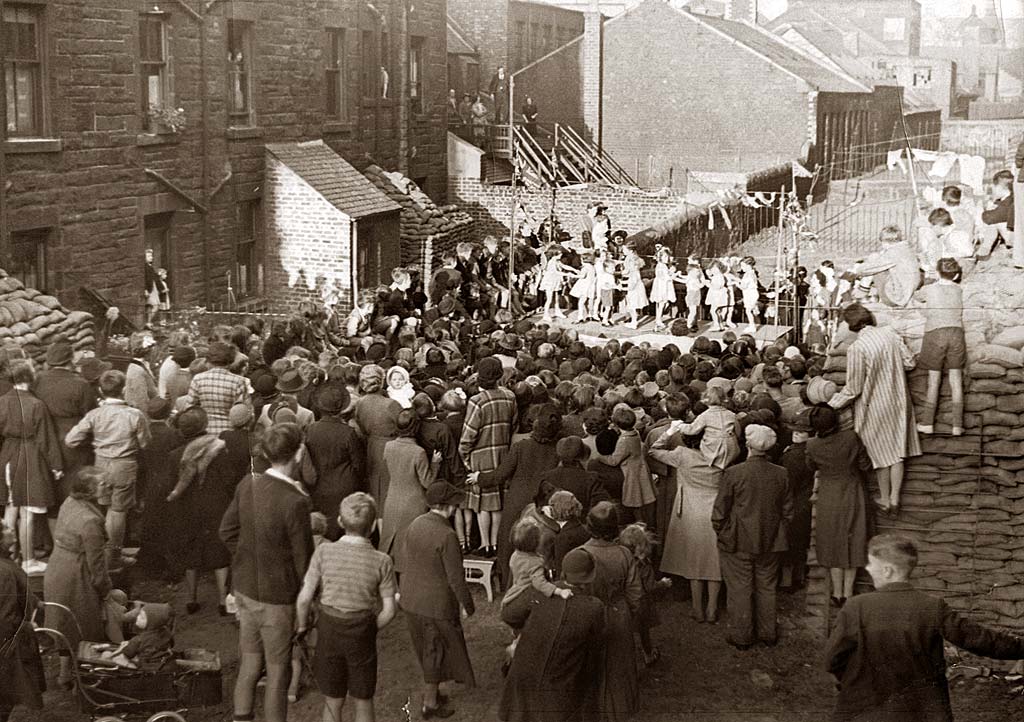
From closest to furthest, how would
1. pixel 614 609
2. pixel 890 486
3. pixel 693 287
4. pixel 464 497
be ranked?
pixel 614 609
pixel 890 486
pixel 464 497
pixel 693 287

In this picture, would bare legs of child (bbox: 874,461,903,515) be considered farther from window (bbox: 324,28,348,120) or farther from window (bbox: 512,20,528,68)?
window (bbox: 512,20,528,68)

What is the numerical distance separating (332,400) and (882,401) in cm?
349

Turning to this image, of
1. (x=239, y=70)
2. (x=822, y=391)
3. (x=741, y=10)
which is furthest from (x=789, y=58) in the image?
(x=822, y=391)

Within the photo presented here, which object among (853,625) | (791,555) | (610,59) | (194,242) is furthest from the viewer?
(610,59)

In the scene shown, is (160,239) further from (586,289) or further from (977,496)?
(586,289)

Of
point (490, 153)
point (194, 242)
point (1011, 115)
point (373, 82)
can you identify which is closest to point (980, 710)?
point (1011, 115)

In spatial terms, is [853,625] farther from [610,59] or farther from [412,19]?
[610,59]

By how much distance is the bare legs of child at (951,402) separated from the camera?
7.07m

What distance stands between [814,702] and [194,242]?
6.36m

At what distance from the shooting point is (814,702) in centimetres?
686

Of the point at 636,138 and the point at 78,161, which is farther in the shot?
the point at 636,138

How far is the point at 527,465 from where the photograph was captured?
757 cm

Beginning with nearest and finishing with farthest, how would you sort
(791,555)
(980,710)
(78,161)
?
1. (980,710)
2. (791,555)
3. (78,161)

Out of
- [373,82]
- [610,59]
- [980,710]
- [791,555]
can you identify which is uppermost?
[610,59]
